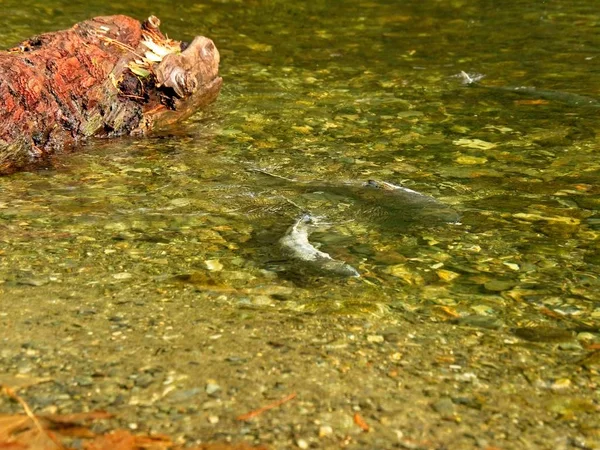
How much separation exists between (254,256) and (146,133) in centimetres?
224

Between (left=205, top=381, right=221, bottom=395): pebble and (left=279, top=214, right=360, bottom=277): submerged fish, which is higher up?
(left=279, top=214, right=360, bottom=277): submerged fish

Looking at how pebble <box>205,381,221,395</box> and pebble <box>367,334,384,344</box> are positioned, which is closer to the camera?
pebble <box>205,381,221,395</box>

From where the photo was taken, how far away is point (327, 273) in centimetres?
454

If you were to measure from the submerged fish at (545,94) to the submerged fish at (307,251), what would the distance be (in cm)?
324

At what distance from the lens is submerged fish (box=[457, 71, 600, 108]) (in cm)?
757

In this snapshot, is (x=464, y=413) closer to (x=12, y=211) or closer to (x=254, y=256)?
(x=254, y=256)

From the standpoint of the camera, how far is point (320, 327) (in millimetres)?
4039

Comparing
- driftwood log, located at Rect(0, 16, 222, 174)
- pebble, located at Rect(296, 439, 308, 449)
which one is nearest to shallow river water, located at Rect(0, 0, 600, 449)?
pebble, located at Rect(296, 439, 308, 449)

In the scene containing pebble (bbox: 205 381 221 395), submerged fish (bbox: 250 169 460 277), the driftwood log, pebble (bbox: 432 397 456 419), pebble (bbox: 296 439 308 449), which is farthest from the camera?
the driftwood log

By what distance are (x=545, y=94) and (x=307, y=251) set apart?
375 centimetres

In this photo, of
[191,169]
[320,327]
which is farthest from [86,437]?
[191,169]

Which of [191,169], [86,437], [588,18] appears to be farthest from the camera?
[588,18]

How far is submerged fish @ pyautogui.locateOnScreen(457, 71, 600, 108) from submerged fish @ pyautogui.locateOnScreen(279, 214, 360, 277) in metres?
3.24

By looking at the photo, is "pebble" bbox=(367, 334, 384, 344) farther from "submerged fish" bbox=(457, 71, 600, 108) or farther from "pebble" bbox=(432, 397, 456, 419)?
"submerged fish" bbox=(457, 71, 600, 108)
